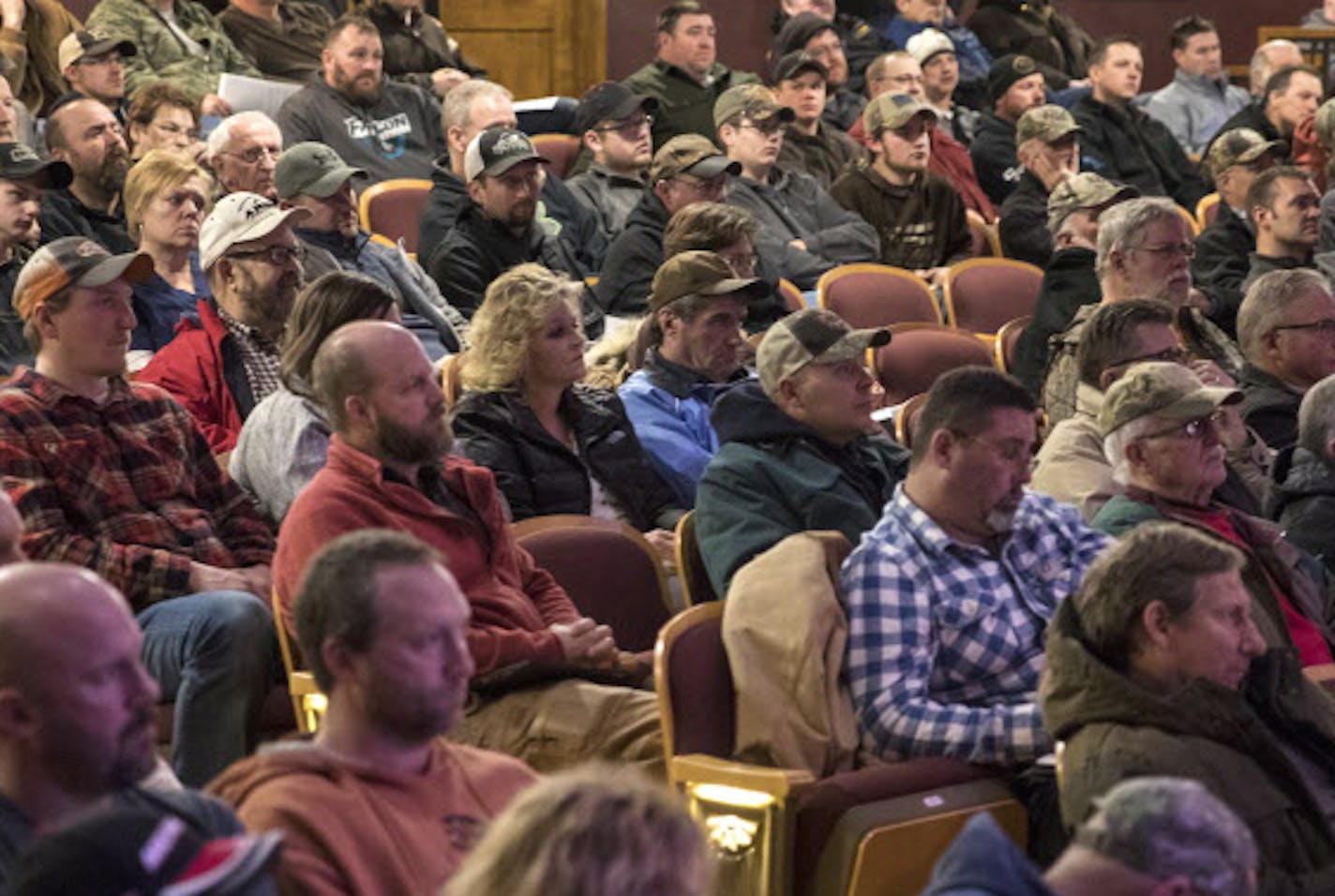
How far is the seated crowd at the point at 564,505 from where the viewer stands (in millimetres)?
2086

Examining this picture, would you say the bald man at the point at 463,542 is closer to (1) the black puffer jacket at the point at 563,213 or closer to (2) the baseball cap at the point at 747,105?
(1) the black puffer jacket at the point at 563,213

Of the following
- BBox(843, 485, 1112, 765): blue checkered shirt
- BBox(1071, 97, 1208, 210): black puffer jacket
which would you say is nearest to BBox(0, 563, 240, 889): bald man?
BBox(843, 485, 1112, 765): blue checkered shirt

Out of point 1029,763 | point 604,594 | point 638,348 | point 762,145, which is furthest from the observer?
point 762,145

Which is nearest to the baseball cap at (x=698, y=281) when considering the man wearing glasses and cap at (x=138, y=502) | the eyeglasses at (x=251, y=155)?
the man wearing glasses and cap at (x=138, y=502)

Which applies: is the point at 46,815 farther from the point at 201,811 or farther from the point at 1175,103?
the point at 1175,103

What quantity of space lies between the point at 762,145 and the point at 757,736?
403 centimetres

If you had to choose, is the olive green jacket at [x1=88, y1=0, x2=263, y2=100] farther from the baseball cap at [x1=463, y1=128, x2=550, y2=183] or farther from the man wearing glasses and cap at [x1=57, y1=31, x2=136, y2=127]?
the baseball cap at [x1=463, y1=128, x2=550, y2=183]

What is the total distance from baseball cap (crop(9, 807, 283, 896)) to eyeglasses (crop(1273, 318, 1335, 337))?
3532 mm

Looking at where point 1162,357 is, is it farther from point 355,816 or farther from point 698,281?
point 355,816

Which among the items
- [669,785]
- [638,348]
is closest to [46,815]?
[669,785]

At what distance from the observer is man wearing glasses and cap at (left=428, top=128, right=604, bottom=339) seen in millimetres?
5688

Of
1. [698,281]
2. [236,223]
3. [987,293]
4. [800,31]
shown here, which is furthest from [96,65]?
[800,31]

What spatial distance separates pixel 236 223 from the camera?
447 centimetres

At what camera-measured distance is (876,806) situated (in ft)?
9.80
